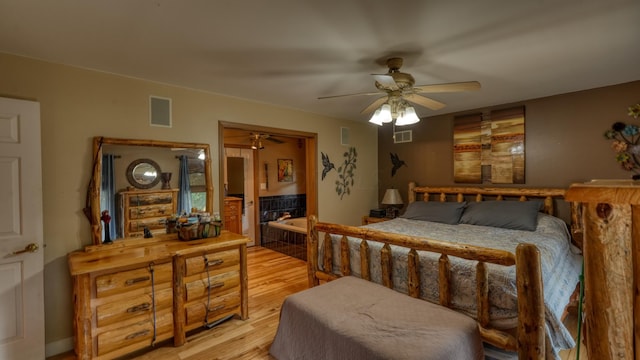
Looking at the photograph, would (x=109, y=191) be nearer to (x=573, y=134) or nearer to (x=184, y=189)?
(x=184, y=189)

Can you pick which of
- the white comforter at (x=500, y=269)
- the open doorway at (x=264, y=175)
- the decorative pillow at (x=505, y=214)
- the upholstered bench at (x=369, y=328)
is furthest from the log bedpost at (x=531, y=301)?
the open doorway at (x=264, y=175)

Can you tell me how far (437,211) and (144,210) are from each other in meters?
3.33

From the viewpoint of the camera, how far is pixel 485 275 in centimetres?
174

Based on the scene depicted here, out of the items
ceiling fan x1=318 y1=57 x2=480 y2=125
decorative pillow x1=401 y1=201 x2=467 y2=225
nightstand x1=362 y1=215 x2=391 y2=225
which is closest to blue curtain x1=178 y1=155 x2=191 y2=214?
ceiling fan x1=318 y1=57 x2=480 y2=125

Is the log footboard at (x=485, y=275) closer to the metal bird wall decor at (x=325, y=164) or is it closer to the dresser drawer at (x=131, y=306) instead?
the dresser drawer at (x=131, y=306)

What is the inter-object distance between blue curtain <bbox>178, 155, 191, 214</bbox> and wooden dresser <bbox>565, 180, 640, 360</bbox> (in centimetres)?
297

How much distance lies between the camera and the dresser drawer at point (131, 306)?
205 centimetres

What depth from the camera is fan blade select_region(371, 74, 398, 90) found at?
6.07 ft

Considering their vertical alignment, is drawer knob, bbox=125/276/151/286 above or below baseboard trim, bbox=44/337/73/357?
above

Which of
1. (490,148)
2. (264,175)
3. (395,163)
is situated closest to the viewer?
(490,148)

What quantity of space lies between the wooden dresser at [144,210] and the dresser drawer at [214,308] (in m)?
0.82

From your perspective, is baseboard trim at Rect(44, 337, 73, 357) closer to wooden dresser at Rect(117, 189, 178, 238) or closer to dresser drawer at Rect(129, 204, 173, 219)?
wooden dresser at Rect(117, 189, 178, 238)

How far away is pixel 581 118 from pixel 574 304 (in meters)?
1.98

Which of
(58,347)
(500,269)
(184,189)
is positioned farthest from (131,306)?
(500,269)
